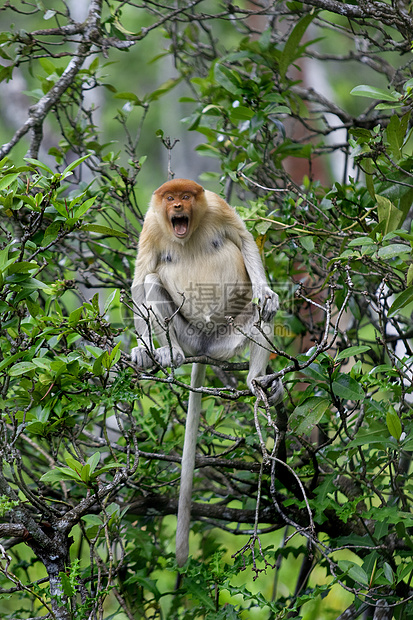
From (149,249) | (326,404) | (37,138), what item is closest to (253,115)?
(149,249)

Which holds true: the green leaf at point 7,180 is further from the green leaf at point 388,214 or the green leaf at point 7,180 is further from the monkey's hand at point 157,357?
the green leaf at point 388,214

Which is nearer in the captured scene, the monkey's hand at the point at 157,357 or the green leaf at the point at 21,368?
the green leaf at the point at 21,368

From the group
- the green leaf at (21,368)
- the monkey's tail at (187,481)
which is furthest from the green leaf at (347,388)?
the green leaf at (21,368)

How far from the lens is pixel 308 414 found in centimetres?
225

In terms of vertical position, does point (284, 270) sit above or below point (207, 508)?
above

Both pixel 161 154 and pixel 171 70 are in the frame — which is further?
pixel 161 154

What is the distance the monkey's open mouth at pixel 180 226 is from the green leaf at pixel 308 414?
1201mm

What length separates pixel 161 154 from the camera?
434 inches

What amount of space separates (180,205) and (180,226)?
12cm

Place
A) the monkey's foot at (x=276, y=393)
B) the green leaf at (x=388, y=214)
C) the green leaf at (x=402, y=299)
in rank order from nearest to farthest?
the green leaf at (x=402, y=299) < the green leaf at (x=388, y=214) < the monkey's foot at (x=276, y=393)

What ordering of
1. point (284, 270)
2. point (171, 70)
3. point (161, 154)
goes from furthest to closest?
point (161, 154), point (171, 70), point (284, 270)

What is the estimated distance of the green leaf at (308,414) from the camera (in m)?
2.22

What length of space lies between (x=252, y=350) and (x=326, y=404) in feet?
2.30

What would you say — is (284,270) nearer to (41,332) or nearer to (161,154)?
(41,332)
